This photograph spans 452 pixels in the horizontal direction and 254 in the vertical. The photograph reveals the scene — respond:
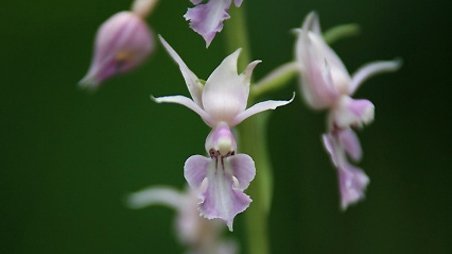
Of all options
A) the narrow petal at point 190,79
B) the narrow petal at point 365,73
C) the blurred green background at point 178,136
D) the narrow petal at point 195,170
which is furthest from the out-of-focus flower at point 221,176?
the blurred green background at point 178,136

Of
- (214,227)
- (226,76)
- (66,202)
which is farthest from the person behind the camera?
(66,202)

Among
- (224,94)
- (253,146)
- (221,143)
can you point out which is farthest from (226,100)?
(253,146)

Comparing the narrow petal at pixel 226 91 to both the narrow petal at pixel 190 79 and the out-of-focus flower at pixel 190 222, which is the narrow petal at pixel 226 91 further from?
the out-of-focus flower at pixel 190 222

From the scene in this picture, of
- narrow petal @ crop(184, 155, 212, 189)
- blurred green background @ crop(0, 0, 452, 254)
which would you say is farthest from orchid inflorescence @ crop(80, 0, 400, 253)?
blurred green background @ crop(0, 0, 452, 254)

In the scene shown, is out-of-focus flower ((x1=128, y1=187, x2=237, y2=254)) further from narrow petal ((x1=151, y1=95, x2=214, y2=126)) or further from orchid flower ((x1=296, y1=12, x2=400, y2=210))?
narrow petal ((x1=151, y1=95, x2=214, y2=126))

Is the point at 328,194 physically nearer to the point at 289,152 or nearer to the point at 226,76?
the point at 289,152

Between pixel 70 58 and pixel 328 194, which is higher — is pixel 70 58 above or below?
above

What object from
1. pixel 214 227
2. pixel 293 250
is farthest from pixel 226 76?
pixel 293 250

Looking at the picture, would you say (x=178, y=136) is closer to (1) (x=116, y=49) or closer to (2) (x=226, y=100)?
(1) (x=116, y=49)
